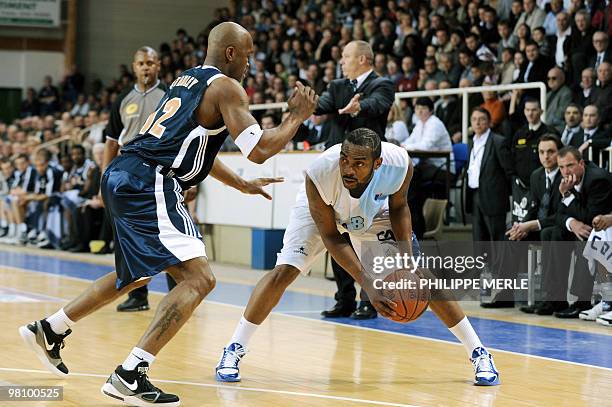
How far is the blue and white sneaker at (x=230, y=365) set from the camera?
6008 millimetres

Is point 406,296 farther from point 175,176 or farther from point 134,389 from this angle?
point 134,389

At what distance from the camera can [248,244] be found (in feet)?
46.3

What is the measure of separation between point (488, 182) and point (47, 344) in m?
5.58

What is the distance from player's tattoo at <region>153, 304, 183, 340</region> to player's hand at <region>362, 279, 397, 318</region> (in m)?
1.03

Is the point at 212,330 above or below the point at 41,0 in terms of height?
below

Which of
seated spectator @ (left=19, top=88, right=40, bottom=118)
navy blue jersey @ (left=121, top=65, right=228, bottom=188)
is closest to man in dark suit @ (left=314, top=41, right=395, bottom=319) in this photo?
navy blue jersey @ (left=121, top=65, right=228, bottom=188)

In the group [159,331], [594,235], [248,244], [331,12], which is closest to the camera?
[159,331]

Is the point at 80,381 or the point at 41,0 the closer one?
the point at 80,381

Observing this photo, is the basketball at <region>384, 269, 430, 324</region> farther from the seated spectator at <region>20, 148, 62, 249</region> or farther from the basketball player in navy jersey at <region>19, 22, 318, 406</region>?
the seated spectator at <region>20, 148, 62, 249</region>

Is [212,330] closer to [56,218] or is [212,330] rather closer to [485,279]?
[485,279]

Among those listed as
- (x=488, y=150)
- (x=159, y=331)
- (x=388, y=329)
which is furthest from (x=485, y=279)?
(x=159, y=331)

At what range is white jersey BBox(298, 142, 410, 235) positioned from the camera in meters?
6.01

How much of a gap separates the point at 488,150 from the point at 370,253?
13.3ft

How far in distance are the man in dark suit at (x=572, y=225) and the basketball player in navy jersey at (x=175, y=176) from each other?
445cm
